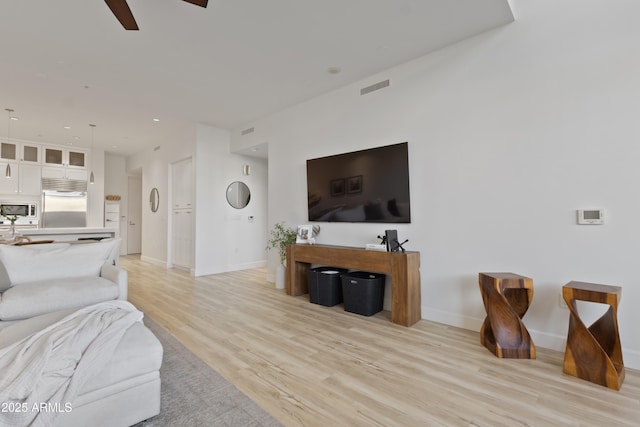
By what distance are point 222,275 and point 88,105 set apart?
138 inches

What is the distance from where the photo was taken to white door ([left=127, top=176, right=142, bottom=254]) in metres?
8.91

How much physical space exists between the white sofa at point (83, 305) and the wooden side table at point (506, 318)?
243 cm

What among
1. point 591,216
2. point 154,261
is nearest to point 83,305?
point 591,216

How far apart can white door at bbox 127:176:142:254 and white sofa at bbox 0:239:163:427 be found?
635 centimetres

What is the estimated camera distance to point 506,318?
96.3 inches

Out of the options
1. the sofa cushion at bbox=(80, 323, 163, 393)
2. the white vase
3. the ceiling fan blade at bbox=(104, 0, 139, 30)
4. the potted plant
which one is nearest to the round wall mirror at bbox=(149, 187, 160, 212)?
the potted plant

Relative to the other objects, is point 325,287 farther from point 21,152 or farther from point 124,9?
point 21,152

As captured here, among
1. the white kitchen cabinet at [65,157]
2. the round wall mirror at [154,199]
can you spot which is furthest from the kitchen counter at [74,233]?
the white kitchen cabinet at [65,157]

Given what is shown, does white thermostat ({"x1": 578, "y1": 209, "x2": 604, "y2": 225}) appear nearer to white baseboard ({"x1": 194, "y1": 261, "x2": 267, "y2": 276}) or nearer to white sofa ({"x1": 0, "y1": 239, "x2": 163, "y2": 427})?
white sofa ({"x1": 0, "y1": 239, "x2": 163, "y2": 427})

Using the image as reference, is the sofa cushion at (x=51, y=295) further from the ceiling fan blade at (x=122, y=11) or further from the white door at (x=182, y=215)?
the white door at (x=182, y=215)

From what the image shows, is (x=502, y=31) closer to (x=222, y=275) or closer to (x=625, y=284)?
(x=625, y=284)

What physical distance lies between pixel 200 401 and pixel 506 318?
7.65 ft

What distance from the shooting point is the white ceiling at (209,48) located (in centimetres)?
260

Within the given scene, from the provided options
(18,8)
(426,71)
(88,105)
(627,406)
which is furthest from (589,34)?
(88,105)
